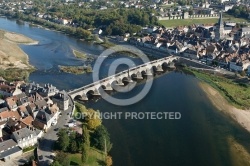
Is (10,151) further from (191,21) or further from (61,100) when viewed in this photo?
(191,21)

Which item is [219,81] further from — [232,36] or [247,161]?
[232,36]

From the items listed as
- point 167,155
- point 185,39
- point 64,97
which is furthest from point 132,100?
point 185,39

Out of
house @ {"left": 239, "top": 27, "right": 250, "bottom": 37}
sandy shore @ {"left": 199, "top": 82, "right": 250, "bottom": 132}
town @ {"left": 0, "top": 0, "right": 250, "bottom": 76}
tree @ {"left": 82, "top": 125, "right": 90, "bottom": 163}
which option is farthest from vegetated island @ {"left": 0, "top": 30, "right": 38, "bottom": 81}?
house @ {"left": 239, "top": 27, "right": 250, "bottom": 37}

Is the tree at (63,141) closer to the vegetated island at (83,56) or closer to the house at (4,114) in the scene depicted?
the house at (4,114)

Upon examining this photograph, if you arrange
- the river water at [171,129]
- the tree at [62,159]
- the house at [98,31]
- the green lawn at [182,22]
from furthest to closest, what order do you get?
the green lawn at [182,22] < the house at [98,31] < the river water at [171,129] < the tree at [62,159]

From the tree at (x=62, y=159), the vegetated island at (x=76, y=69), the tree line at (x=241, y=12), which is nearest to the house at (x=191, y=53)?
the vegetated island at (x=76, y=69)

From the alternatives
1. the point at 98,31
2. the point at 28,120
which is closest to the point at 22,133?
the point at 28,120
